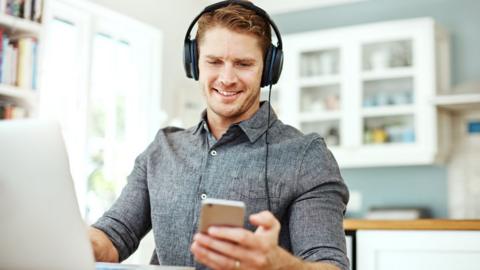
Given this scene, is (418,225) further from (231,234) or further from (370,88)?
(370,88)

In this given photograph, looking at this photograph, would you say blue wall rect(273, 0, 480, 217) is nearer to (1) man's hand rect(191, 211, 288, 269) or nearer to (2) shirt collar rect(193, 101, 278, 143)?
(2) shirt collar rect(193, 101, 278, 143)

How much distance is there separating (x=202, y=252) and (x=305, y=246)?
0.42 meters

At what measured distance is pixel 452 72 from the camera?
4969 millimetres

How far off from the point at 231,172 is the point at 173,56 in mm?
3876

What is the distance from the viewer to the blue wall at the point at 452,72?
4941 millimetres

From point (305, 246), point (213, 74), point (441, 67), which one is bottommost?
point (305, 246)

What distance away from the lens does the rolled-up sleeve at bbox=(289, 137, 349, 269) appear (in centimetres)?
132

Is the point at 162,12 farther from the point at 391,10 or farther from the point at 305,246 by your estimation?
the point at 305,246

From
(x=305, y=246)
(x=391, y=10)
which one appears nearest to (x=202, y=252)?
(x=305, y=246)

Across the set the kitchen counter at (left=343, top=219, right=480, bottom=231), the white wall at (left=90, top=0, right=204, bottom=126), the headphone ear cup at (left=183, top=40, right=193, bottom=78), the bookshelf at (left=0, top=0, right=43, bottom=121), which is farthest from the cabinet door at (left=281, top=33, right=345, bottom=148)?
the headphone ear cup at (left=183, top=40, right=193, bottom=78)

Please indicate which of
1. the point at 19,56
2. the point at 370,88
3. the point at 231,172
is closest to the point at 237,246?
the point at 231,172

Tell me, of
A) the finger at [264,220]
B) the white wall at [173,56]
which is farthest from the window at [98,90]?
the finger at [264,220]

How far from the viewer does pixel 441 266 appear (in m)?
2.43

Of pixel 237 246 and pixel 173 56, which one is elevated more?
pixel 173 56
